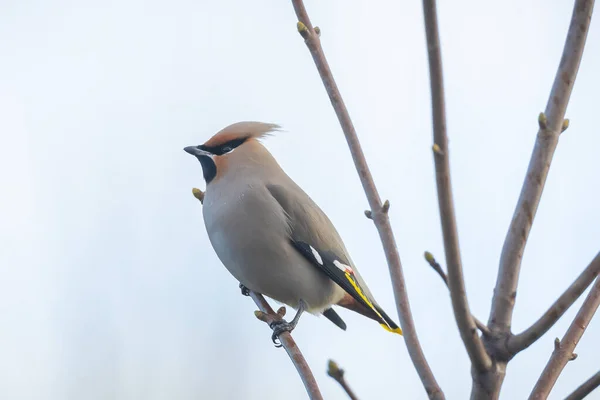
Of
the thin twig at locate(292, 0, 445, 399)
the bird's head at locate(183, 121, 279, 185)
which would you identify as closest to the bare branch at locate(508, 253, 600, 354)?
the thin twig at locate(292, 0, 445, 399)

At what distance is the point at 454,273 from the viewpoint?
166 centimetres

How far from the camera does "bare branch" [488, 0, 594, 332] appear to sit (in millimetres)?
1797

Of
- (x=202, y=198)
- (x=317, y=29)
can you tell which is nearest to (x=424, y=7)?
(x=317, y=29)

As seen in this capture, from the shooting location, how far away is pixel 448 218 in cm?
164

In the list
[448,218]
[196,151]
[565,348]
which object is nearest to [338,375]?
[448,218]

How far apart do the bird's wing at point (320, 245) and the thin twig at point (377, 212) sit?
1692 mm

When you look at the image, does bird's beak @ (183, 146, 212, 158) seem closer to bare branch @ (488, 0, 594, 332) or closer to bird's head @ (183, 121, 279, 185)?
bird's head @ (183, 121, 279, 185)

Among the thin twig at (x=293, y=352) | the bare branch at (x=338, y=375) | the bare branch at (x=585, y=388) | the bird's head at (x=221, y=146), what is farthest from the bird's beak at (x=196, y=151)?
the bare branch at (x=585, y=388)

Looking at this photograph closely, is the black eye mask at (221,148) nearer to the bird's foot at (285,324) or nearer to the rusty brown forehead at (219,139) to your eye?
the rusty brown forehead at (219,139)

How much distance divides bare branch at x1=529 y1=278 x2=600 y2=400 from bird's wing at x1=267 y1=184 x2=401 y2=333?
2.07 metres

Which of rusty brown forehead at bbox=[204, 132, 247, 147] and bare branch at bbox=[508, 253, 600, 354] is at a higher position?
rusty brown forehead at bbox=[204, 132, 247, 147]

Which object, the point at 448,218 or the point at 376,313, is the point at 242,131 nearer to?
the point at 376,313

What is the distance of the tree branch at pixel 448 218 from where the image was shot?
1.61m

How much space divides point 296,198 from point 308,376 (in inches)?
78.5
